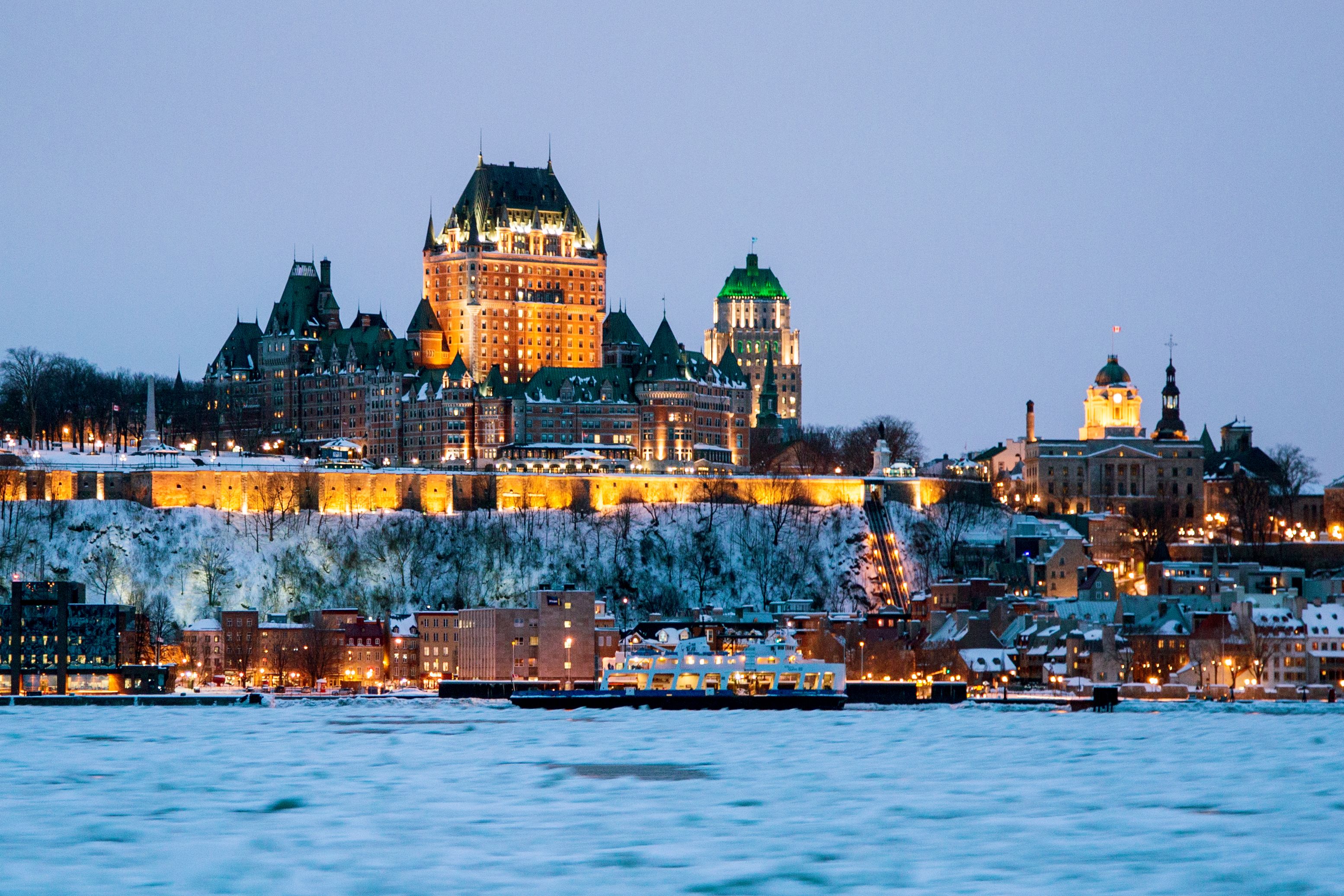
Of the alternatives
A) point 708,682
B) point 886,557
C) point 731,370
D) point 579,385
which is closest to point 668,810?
point 708,682

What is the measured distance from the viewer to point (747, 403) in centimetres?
18500

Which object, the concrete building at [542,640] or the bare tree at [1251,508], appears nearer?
the concrete building at [542,640]

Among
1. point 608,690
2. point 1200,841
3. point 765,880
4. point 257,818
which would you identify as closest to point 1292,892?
point 1200,841

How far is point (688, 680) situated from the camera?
107m

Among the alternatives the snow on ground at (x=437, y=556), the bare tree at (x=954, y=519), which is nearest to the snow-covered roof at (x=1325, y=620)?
the bare tree at (x=954, y=519)

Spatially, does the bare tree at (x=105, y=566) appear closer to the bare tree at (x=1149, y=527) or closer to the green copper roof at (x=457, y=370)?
the green copper roof at (x=457, y=370)

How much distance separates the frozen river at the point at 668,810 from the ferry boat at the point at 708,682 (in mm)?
17971

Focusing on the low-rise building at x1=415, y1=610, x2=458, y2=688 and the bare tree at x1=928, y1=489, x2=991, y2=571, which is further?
the bare tree at x1=928, y1=489, x2=991, y2=571

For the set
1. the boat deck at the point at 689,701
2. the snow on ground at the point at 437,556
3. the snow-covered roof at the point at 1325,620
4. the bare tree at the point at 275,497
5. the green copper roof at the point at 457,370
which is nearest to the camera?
the boat deck at the point at 689,701

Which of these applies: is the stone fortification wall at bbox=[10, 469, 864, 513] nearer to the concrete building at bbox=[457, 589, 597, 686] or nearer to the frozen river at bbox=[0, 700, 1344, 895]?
the concrete building at bbox=[457, 589, 597, 686]

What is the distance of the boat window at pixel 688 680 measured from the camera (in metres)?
107

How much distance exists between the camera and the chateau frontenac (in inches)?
6767

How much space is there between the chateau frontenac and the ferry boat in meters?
53.3

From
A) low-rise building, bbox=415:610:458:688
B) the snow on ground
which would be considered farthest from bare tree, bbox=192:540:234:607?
low-rise building, bbox=415:610:458:688
